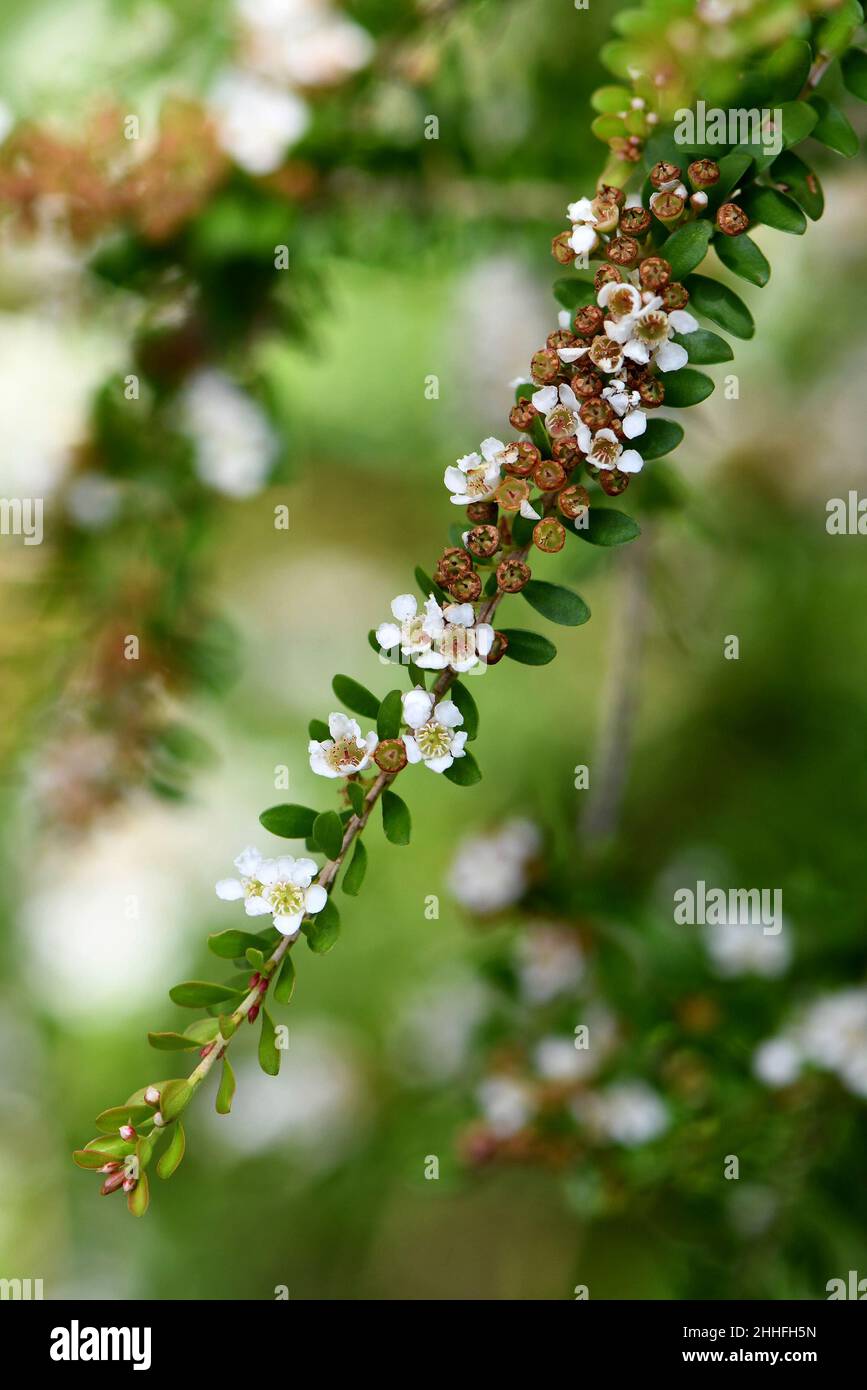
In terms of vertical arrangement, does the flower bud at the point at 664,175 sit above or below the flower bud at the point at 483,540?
above

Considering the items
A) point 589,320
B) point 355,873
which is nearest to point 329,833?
point 355,873

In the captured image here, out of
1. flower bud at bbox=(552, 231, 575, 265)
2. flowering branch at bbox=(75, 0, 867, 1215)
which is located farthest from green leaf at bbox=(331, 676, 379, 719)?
flower bud at bbox=(552, 231, 575, 265)

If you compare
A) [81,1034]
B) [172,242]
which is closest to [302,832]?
[172,242]

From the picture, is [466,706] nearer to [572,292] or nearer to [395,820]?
[395,820]

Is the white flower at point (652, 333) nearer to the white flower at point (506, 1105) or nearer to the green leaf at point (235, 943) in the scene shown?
the green leaf at point (235, 943)

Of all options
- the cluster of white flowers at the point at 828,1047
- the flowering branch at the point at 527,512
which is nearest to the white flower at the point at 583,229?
the flowering branch at the point at 527,512
